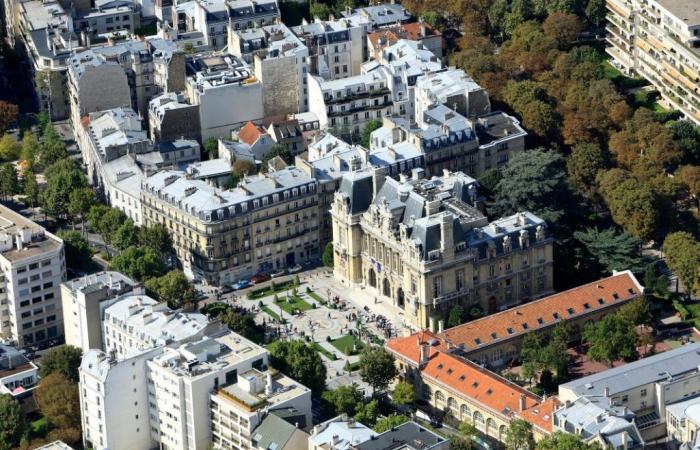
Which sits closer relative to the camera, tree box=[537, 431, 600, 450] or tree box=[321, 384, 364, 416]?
tree box=[537, 431, 600, 450]

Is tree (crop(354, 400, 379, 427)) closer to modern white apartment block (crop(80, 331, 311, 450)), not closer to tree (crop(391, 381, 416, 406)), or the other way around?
tree (crop(391, 381, 416, 406))

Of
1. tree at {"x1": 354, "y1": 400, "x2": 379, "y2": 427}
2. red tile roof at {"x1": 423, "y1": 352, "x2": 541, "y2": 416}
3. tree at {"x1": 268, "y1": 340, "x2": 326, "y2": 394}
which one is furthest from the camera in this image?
tree at {"x1": 268, "y1": 340, "x2": 326, "y2": 394}

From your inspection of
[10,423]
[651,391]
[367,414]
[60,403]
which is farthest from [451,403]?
[10,423]

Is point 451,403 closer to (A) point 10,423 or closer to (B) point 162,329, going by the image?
(B) point 162,329

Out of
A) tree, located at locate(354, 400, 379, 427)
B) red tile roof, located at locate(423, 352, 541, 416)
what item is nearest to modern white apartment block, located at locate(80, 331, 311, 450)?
tree, located at locate(354, 400, 379, 427)

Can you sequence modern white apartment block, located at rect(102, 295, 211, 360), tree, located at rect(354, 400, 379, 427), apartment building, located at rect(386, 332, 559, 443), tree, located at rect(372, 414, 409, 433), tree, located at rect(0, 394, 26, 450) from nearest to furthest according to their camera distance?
tree, located at rect(372, 414, 409, 433) < apartment building, located at rect(386, 332, 559, 443) < tree, located at rect(0, 394, 26, 450) < tree, located at rect(354, 400, 379, 427) < modern white apartment block, located at rect(102, 295, 211, 360)

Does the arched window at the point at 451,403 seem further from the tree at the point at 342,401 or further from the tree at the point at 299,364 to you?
the tree at the point at 299,364

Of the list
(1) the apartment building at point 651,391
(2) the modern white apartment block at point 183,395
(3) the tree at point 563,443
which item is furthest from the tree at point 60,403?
(1) the apartment building at point 651,391
